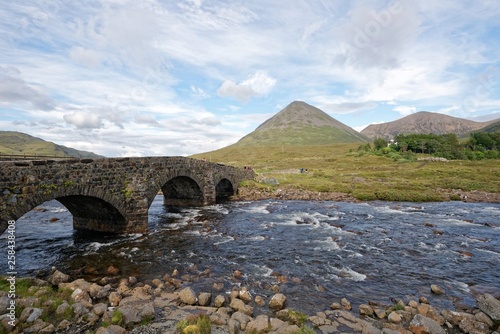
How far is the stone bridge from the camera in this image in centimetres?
1333

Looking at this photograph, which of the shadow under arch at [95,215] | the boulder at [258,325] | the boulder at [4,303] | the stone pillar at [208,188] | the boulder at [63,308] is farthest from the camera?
the stone pillar at [208,188]

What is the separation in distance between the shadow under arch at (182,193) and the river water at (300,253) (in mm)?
5373

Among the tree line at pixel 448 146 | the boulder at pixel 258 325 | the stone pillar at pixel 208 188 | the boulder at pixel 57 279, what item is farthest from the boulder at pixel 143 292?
the tree line at pixel 448 146

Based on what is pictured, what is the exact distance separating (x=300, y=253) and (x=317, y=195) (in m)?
27.6

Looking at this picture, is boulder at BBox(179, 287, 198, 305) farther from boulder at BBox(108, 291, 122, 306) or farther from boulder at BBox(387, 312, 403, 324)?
boulder at BBox(387, 312, 403, 324)

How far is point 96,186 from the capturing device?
58.7ft

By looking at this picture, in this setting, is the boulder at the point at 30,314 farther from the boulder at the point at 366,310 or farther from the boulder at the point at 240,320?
the boulder at the point at 366,310

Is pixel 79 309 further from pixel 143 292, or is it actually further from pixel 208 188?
pixel 208 188

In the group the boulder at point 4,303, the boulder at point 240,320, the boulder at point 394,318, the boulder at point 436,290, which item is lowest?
the boulder at point 436,290

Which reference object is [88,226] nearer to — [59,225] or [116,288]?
[59,225]

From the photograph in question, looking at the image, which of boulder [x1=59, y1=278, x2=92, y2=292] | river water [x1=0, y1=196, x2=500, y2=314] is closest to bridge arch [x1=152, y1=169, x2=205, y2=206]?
river water [x1=0, y1=196, x2=500, y2=314]

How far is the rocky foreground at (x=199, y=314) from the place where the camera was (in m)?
9.07

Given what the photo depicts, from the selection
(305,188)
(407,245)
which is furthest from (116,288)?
(305,188)

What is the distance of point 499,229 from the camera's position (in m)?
24.4
